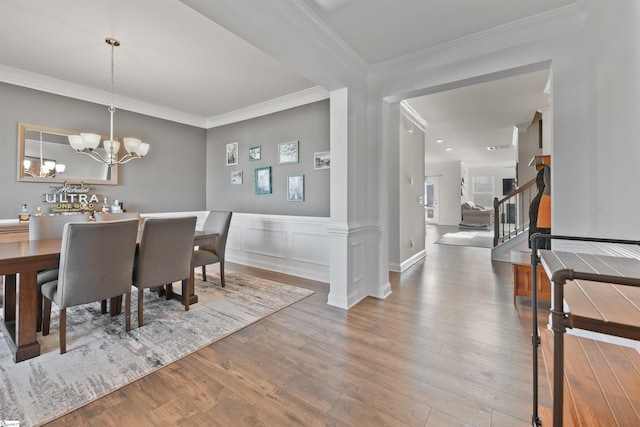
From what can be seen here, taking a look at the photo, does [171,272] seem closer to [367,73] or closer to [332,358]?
[332,358]

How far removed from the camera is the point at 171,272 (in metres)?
2.57

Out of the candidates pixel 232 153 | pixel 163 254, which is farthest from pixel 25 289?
pixel 232 153

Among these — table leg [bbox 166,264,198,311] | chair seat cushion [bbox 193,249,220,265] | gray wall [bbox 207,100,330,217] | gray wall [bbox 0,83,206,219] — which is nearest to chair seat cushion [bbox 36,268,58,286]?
table leg [bbox 166,264,198,311]

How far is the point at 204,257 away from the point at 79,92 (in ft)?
9.41

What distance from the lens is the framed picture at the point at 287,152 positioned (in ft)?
13.3

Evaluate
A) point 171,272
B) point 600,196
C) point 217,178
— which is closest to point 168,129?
point 217,178

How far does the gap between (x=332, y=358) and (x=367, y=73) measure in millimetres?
2851

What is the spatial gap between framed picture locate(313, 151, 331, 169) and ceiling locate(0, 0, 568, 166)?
0.93m

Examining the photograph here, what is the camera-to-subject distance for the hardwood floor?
1408 millimetres

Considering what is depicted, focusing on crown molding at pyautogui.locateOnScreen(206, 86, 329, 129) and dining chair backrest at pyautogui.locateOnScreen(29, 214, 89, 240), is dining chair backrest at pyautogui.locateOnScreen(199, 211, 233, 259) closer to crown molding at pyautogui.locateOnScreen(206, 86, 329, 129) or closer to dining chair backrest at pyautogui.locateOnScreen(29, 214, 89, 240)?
dining chair backrest at pyautogui.locateOnScreen(29, 214, 89, 240)

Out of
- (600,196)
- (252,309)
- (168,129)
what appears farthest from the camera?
(168,129)

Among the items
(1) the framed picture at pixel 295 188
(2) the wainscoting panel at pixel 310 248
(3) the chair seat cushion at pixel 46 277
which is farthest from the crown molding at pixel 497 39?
(3) the chair seat cushion at pixel 46 277

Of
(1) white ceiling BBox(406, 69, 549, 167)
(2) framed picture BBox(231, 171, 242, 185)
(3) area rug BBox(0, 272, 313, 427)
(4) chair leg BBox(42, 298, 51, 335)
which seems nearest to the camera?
(3) area rug BBox(0, 272, 313, 427)

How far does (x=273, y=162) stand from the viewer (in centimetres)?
433
